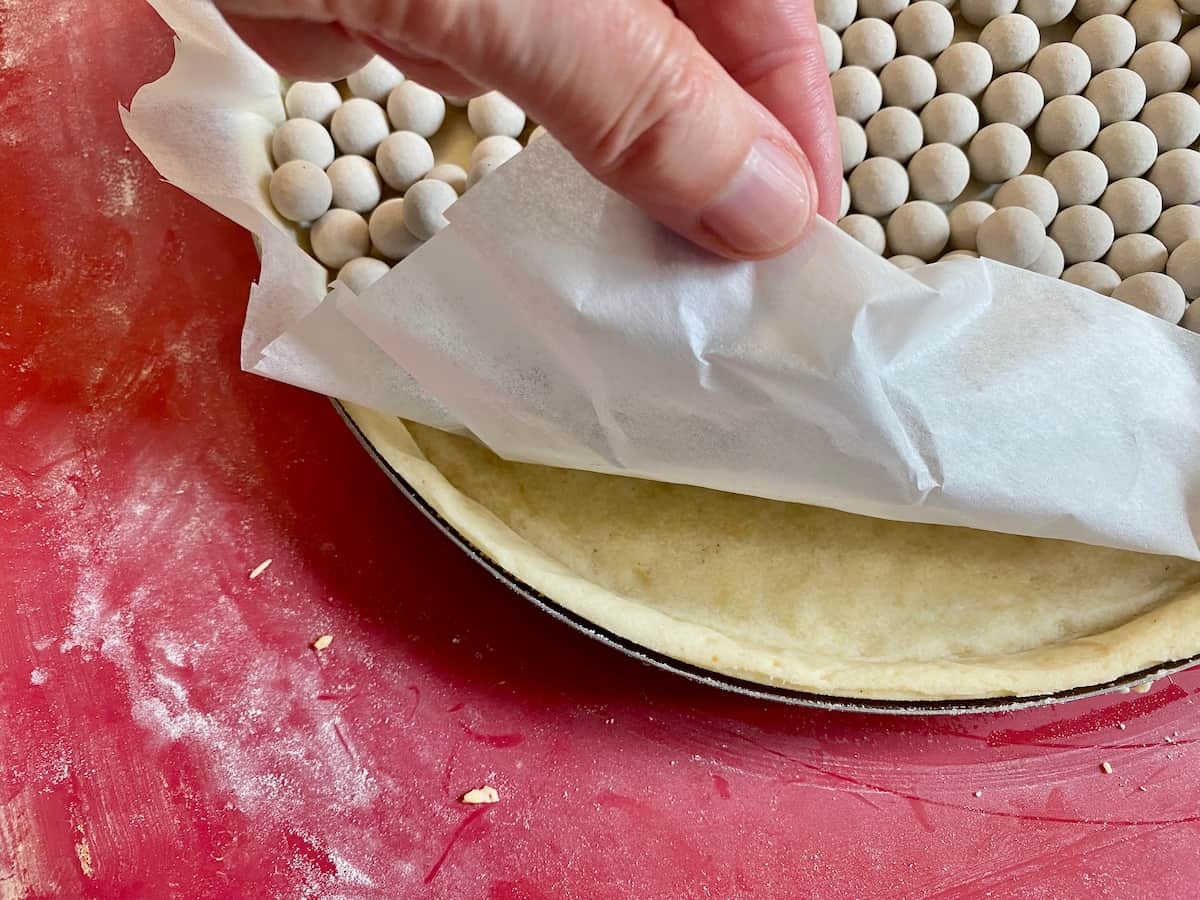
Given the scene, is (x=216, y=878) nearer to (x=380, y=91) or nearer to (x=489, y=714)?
(x=489, y=714)

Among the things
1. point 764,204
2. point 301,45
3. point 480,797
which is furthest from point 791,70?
point 480,797

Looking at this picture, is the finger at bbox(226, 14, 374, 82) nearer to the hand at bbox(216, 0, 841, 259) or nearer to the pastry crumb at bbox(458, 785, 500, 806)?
the hand at bbox(216, 0, 841, 259)

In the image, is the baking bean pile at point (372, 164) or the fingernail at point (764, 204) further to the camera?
the baking bean pile at point (372, 164)

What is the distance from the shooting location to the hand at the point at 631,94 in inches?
17.4

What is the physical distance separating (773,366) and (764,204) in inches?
4.8

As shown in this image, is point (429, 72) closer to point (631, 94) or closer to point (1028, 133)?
point (631, 94)

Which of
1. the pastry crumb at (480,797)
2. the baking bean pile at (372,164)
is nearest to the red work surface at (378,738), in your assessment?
the pastry crumb at (480,797)

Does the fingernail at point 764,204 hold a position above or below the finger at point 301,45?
above

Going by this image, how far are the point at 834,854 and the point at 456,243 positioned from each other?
495 mm

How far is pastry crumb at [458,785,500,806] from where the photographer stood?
685 mm

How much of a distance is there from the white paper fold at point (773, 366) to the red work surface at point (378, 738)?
15 centimetres

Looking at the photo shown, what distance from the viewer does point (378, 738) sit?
2.31 ft

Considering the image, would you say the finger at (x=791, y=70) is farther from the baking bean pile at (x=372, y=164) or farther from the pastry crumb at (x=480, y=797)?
the pastry crumb at (x=480, y=797)

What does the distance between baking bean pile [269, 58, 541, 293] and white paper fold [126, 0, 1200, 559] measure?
0.12m
